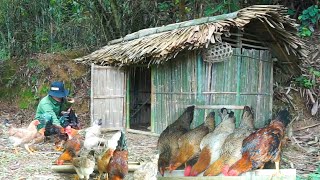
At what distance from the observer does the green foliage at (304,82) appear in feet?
32.0

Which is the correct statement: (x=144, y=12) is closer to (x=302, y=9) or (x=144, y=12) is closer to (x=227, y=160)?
(x=302, y=9)

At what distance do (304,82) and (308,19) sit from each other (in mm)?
1940

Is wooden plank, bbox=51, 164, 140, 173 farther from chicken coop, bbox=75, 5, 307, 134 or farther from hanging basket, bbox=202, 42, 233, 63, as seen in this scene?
hanging basket, bbox=202, 42, 233, 63

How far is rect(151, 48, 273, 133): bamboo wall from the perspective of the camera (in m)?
7.87

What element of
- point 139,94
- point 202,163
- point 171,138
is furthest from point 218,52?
point 139,94

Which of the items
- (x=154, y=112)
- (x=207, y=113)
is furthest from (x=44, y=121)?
(x=207, y=113)

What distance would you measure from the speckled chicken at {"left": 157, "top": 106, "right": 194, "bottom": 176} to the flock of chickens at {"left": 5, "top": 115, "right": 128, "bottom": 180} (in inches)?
22.2

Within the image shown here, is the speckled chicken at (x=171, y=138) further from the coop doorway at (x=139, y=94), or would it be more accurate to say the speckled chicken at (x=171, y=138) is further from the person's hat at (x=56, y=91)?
the coop doorway at (x=139, y=94)

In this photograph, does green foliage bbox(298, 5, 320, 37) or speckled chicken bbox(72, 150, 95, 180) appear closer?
speckled chicken bbox(72, 150, 95, 180)

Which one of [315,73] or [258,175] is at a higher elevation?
[315,73]

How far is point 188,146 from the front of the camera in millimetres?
6305

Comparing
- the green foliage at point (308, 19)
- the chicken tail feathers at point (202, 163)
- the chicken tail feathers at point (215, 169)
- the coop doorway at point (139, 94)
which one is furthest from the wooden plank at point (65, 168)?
the green foliage at point (308, 19)

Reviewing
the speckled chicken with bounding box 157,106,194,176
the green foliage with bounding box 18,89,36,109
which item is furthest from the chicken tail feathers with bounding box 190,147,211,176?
the green foliage with bounding box 18,89,36,109

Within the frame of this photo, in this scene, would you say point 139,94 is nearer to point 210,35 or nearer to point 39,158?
point 210,35
